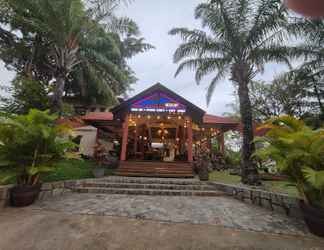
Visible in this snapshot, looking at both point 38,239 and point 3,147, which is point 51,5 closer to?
point 3,147

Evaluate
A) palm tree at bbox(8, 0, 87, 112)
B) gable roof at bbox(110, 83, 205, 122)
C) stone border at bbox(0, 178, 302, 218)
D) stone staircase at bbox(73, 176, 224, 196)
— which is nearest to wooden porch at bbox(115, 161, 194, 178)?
stone staircase at bbox(73, 176, 224, 196)

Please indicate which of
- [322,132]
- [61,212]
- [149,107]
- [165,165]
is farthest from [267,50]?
[61,212]

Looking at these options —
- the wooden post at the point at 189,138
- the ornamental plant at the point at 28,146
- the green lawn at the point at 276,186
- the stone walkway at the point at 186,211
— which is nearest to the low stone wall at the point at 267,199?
Answer: the stone walkway at the point at 186,211

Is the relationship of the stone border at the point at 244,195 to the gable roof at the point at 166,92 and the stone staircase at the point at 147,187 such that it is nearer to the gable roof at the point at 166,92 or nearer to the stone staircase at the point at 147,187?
the stone staircase at the point at 147,187

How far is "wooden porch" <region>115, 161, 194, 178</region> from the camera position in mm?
7578

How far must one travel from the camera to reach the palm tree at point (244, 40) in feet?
19.8

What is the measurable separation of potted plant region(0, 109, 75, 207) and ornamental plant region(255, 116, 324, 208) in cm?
540

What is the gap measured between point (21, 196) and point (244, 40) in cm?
914

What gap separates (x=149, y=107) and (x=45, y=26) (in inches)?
249

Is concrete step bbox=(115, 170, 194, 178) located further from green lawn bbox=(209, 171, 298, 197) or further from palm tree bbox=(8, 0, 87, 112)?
palm tree bbox=(8, 0, 87, 112)

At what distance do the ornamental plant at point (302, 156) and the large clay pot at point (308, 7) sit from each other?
2930 mm

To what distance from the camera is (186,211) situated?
3846mm

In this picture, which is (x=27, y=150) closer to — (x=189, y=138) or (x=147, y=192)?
(x=147, y=192)

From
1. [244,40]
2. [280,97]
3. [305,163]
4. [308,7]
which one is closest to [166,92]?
[244,40]
